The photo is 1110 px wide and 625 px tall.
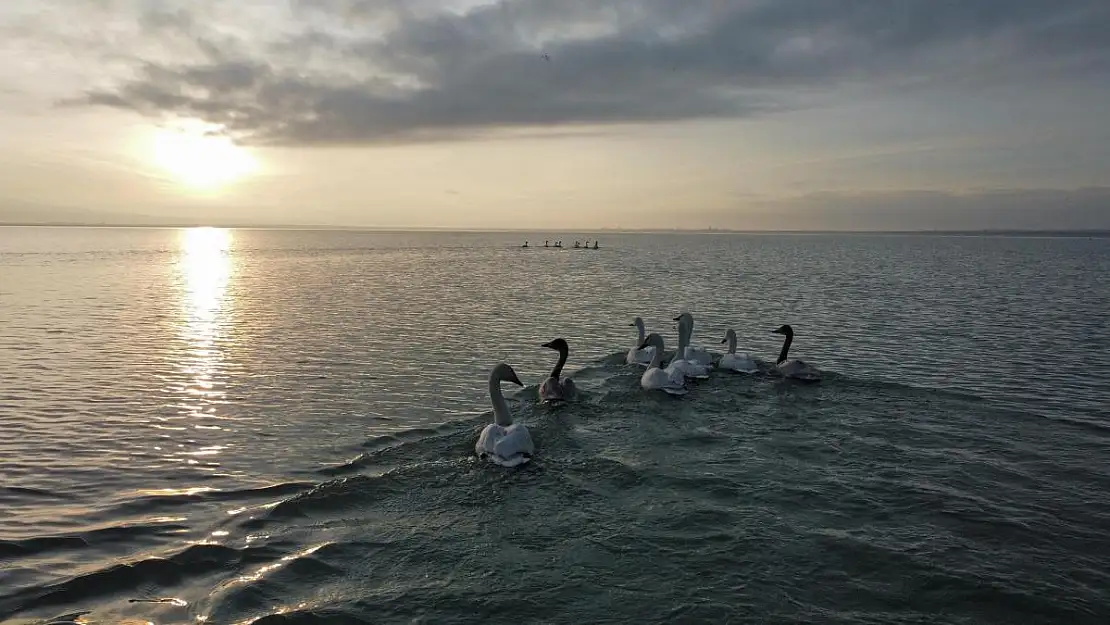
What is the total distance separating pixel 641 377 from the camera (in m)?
18.5

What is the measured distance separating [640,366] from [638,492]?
9650mm

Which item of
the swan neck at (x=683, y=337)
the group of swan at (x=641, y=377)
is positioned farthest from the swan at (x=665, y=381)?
the swan neck at (x=683, y=337)

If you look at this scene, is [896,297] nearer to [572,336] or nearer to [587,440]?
[572,336]

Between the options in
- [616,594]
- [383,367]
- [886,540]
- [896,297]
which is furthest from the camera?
[896,297]

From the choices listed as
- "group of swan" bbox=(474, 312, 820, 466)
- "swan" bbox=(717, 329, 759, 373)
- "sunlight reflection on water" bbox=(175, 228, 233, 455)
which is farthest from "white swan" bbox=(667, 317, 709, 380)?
"sunlight reflection on water" bbox=(175, 228, 233, 455)

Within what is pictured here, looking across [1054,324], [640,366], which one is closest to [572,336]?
[640,366]

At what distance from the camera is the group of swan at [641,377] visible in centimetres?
1162

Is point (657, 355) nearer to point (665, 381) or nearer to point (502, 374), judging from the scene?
point (665, 381)

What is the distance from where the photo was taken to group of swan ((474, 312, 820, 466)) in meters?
11.6

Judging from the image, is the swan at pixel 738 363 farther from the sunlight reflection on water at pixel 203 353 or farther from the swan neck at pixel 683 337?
the sunlight reflection on water at pixel 203 353

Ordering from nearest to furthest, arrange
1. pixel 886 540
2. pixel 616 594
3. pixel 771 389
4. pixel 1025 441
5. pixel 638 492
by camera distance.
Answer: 1. pixel 616 594
2. pixel 886 540
3. pixel 638 492
4. pixel 1025 441
5. pixel 771 389

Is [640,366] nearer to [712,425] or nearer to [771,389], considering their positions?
[771,389]

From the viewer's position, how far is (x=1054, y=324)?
28.0 metres

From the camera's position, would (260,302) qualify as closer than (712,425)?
No
